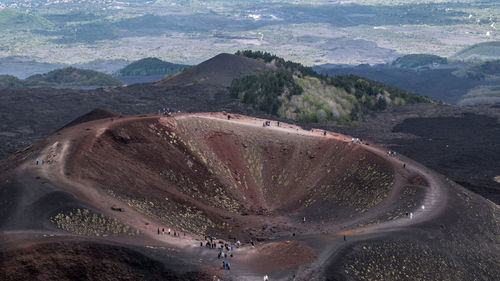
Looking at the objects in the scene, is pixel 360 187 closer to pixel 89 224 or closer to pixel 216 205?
pixel 216 205

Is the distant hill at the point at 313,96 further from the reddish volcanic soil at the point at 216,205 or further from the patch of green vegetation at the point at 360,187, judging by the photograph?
the patch of green vegetation at the point at 360,187

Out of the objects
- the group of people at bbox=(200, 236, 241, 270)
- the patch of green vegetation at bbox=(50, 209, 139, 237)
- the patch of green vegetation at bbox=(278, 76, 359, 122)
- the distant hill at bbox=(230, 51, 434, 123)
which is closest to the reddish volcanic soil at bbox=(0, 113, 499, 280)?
the patch of green vegetation at bbox=(50, 209, 139, 237)

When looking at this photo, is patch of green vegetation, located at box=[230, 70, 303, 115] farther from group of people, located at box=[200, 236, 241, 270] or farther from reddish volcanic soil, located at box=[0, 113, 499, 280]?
group of people, located at box=[200, 236, 241, 270]

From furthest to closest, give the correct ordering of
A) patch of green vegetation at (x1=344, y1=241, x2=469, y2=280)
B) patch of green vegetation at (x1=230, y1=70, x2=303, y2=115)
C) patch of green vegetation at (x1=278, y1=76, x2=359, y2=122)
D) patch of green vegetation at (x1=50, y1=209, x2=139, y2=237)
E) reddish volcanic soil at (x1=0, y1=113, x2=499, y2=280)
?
patch of green vegetation at (x1=230, y1=70, x2=303, y2=115), patch of green vegetation at (x1=278, y1=76, x2=359, y2=122), patch of green vegetation at (x1=344, y1=241, x2=469, y2=280), patch of green vegetation at (x1=50, y1=209, x2=139, y2=237), reddish volcanic soil at (x1=0, y1=113, x2=499, y2=280)

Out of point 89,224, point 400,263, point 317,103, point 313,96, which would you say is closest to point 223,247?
point 89,224

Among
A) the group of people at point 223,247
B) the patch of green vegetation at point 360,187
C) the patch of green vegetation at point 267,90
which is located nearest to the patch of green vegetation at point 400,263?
the group of people at point 223,247

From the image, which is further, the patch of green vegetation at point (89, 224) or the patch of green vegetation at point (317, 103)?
the patch of green vegetation at point (317, 103)
